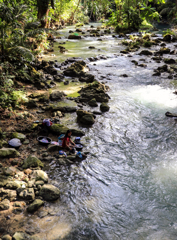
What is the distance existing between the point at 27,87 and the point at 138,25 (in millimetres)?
21238

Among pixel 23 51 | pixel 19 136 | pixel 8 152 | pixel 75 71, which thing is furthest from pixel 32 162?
pixel 75 71

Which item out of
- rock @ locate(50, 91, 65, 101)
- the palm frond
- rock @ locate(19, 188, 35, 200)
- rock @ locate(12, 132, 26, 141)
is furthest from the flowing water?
the palm frond

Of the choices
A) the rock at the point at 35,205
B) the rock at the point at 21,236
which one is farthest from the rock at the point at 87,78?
the rock at the point at 21,236

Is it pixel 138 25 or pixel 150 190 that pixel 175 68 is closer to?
pixel 150 190

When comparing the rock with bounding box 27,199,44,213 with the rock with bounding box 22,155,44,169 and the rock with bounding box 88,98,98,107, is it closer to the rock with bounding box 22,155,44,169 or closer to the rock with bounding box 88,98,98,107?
the rock with bounding box 22,155,44,169

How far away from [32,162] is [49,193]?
103cm

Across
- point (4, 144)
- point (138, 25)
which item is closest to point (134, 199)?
point (4, 144)

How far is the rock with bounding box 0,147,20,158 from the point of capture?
4788mm

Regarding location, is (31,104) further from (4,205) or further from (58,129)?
(4,205)

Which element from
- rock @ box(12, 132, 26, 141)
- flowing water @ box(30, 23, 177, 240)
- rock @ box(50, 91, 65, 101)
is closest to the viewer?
flowing water @ box(30, 23, 177, 240)

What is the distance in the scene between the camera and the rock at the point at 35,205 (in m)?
3.64

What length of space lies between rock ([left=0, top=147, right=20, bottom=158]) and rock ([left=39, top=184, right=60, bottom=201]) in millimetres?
1341

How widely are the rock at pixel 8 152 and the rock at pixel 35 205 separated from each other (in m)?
1.52

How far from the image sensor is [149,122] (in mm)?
7129
